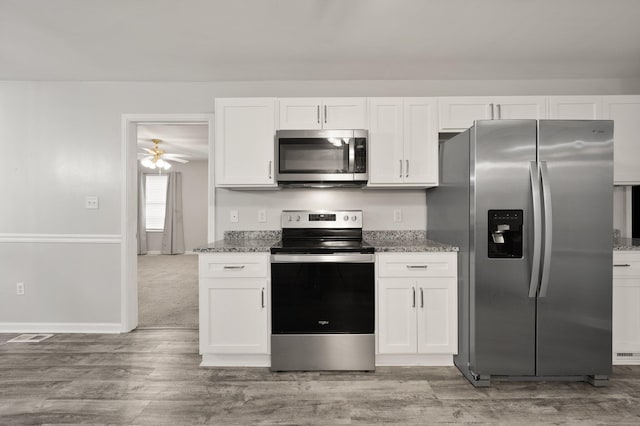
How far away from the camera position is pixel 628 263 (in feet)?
8.52

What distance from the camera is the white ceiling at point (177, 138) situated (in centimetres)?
535

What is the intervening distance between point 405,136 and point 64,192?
10.9ft

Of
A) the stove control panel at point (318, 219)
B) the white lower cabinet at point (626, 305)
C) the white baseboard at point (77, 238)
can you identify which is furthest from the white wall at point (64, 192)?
the white lower cabinet at point (626, 305)

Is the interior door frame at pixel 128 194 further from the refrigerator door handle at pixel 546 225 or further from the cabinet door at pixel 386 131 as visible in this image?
the refrigerator door handle at pixel 546 225

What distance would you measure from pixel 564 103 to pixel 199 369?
3.67m

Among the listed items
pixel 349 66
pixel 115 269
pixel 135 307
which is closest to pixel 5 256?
pixel 115 269

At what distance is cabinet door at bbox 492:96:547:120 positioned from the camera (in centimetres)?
293

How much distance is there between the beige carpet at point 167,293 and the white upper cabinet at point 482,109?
3131 millimetres

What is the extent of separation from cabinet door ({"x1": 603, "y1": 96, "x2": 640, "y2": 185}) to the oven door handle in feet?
7.58

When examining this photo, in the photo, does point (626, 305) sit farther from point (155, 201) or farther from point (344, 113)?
point (155, 201)

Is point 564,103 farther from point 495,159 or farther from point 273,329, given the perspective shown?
point 273,329

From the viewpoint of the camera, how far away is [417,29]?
2.45 metres

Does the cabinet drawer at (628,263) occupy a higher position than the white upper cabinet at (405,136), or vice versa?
the white upper cabinet at (405,136)

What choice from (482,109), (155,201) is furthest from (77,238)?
(155,201)
